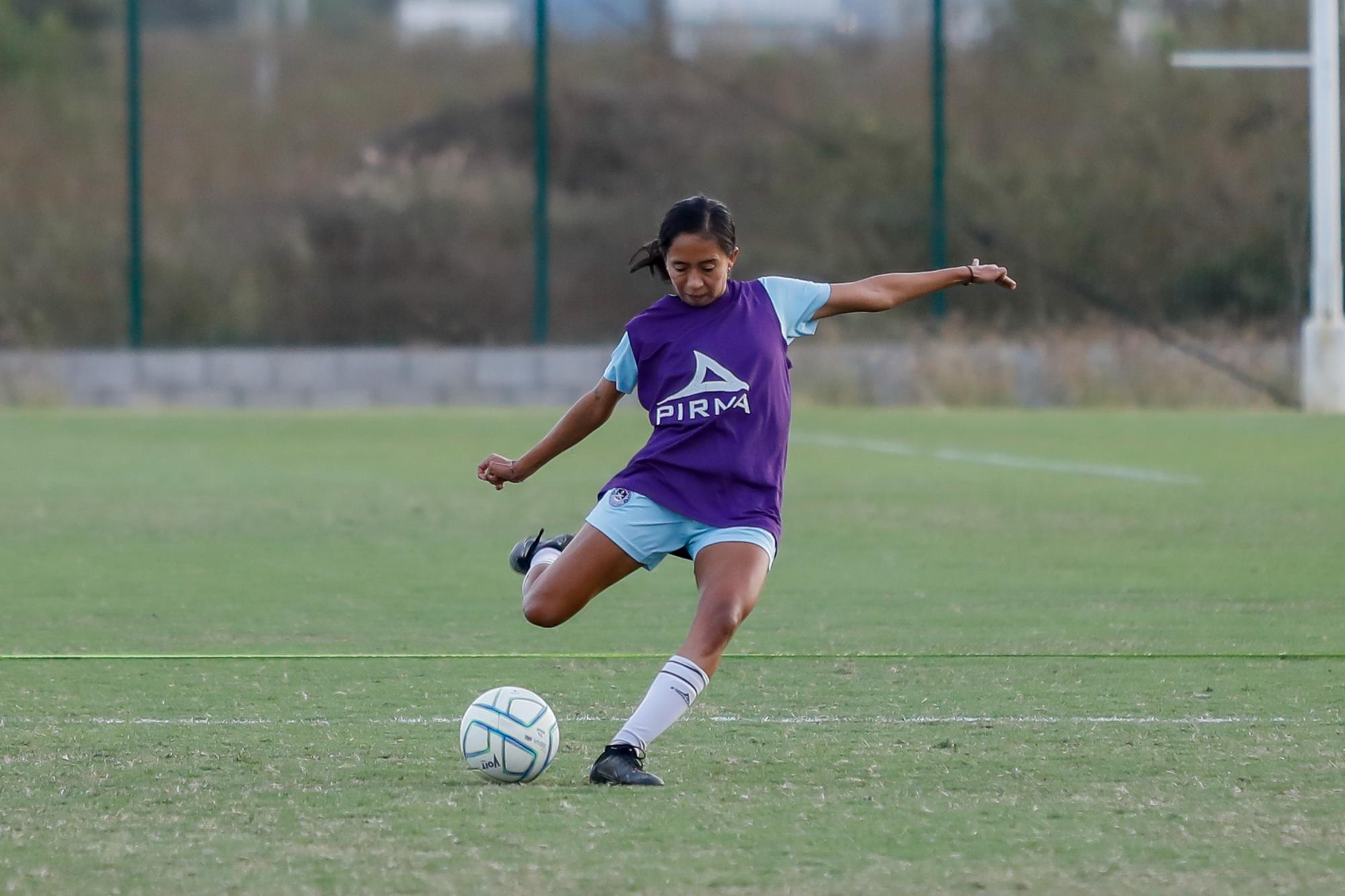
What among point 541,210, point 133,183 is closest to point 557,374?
point 541,210

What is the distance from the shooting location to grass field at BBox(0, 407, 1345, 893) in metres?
4.41

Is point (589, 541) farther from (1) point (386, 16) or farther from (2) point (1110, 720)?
(1) point (386, 16)

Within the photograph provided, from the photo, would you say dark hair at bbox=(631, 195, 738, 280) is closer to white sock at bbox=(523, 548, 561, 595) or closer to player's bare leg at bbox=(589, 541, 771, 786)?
player's bare leg at bbox=(589, 541, 771, 786)

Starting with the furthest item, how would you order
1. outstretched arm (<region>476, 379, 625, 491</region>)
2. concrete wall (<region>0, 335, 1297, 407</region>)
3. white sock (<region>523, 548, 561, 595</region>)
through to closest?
concrete wall (<region>0, 335, 1297, 407</region>), white sock (<region>523, 548, 561, 595</region>), outstretched arm (<region>476, 379, 625, 491</region>)

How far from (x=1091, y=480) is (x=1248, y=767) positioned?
955 centimetres

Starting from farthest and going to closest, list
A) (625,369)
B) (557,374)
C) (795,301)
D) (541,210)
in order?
(541,210) < (557,374) < (795,301) < (625,369)

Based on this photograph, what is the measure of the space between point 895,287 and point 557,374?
63.8ft

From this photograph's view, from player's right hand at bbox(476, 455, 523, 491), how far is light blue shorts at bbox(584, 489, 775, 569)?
0.46 metres

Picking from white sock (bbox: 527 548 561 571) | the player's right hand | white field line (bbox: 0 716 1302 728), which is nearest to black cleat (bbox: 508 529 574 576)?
white sock (bbox: 527 548 561 571)

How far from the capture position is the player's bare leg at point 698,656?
5172mm

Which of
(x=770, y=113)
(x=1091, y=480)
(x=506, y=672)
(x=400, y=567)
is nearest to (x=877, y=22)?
(x=770, y=113)

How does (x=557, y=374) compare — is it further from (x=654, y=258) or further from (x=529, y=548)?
(x=654, y=258)

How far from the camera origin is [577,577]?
18.5 feet

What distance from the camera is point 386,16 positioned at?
111 ft
